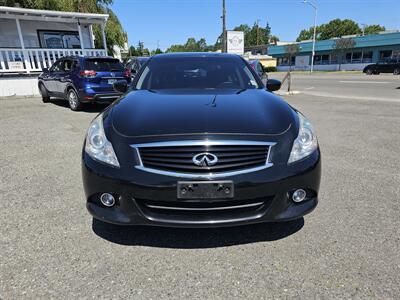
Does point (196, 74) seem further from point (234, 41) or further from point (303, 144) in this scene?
point (234, 41)

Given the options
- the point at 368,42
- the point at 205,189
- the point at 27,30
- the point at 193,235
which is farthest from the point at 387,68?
the point at 205,189

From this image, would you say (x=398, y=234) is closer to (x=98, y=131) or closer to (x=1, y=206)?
(x=98, y=131)

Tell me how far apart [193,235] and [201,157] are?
33.2 inches

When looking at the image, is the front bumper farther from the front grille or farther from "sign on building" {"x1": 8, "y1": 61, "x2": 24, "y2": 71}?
"sign on building" {"x1": 8, "y1": 61, "x2": 24, "y2": 71}

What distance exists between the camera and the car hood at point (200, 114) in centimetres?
254

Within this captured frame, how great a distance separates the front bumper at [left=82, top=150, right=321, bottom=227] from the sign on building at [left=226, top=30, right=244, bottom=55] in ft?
100

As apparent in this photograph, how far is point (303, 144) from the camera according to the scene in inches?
103

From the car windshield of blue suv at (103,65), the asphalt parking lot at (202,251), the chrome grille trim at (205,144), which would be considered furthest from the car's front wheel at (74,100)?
the chrome grille trim at (205,144)

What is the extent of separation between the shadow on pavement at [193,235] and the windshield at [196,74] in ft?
5.47

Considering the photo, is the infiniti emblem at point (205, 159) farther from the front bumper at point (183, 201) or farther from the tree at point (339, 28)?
the tree at point (339, 28)

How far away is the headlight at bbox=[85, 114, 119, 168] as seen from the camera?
2.48 meters

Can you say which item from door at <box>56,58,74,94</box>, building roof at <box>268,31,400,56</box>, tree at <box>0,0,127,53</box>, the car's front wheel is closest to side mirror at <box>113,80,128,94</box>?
the car's front wheel

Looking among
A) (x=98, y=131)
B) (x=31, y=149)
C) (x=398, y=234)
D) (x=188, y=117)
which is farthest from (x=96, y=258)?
(x=31, y=149)

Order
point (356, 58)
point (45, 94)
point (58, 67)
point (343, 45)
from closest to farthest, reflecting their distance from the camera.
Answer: point (58, 67) → point (45, 94) → point (343, 45) → point (356, 58)
